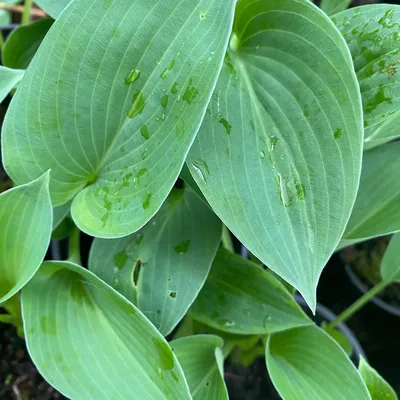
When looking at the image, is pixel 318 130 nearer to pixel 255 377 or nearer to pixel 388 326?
pixel 255 377

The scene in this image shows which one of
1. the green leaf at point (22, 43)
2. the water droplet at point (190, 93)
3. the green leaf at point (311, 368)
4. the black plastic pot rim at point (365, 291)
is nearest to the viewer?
the water droplet at point (190, 93)

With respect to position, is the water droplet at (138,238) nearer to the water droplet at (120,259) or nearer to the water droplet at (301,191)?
the water droplet at (120,259)

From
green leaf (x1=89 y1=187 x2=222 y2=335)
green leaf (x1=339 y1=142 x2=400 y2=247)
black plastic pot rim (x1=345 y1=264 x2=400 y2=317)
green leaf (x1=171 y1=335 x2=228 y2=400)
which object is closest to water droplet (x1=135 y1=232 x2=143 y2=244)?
green leaf (x1=89 y1=187 x2=222 y2=335)

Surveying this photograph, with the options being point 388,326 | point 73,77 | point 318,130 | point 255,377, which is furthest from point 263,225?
point 388,326

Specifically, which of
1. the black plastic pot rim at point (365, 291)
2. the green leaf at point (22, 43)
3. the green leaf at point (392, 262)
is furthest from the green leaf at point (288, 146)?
the black plastic pot rim at point (365, 291)

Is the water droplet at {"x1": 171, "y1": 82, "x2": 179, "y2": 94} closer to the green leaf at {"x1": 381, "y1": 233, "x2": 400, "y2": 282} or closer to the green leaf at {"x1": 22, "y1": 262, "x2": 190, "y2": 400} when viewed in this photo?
the green leaf at {"x1": 22, "y1": 262, "x2": 190, "y2": 400}

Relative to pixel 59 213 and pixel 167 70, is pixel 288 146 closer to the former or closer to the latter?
pixel 167 70
